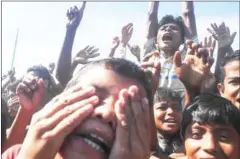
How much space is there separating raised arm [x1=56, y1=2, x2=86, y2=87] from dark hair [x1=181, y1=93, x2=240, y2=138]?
1.65 m

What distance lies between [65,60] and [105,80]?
2.26 meters

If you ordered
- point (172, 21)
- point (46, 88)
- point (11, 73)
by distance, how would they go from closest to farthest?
point (46, 88)
point (172, 21)
point (11, 73)

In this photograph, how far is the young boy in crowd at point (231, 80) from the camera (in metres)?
2.07

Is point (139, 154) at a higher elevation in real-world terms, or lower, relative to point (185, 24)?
lower

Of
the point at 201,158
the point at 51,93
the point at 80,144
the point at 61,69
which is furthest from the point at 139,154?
the point at 61,69

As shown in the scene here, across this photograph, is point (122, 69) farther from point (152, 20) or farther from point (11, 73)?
point (11, 73)

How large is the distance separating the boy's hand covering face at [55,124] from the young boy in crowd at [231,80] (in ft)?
4.21

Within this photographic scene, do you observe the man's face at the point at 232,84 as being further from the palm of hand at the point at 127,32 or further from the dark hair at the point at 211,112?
the palm of hand at the point at 127,32

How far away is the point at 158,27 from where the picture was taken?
10.6ft

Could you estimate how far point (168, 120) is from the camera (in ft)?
7.35

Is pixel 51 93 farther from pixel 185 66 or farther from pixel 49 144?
pixel 49 144

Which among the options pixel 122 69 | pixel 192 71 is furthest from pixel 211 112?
pixel 122 69

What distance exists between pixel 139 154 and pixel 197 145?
0.62 metres

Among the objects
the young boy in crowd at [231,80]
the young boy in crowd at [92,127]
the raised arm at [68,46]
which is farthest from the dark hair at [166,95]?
the young boy in crowd at [92,127]
